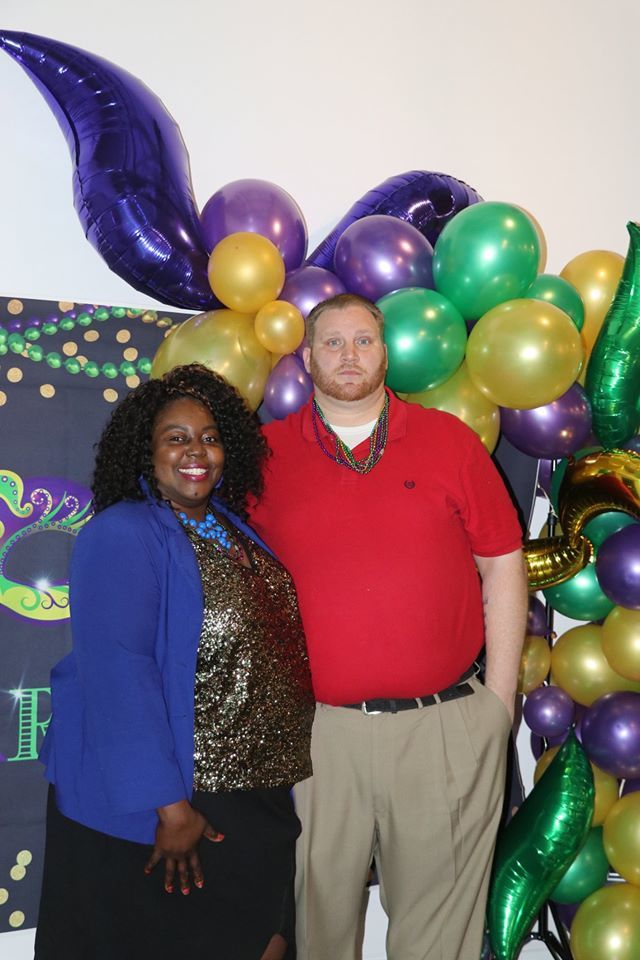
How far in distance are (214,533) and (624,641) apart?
114 centimetres

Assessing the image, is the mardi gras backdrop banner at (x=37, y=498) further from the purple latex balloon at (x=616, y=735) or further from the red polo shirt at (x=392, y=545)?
the purple latex balloon at (x=616, y=735)

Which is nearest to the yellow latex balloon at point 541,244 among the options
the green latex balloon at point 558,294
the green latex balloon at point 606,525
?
the green latex balloon at point 558,294

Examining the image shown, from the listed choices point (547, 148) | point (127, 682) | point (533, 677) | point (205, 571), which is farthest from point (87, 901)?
point (547, 148)

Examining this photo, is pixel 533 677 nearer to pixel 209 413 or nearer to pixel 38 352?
pixel 209 413

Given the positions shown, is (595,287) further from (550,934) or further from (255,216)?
(550,934)

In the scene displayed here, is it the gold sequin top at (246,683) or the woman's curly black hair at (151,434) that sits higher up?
the woman's curly black hair at (151,434)

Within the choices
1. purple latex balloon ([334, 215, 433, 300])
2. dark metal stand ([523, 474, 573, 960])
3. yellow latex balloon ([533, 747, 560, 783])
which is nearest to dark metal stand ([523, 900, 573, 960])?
dark metal stand ([523, 474, 573, 960])

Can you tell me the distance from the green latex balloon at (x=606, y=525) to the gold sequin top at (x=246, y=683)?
38.6 inches

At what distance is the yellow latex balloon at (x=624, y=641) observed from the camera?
2172 mm

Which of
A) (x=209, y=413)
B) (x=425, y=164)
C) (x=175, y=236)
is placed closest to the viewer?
(x=209, y=413)

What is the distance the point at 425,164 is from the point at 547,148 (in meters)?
0.47

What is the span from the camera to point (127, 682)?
1.42 m

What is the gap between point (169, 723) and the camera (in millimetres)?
1479

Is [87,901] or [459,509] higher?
[459,509]
